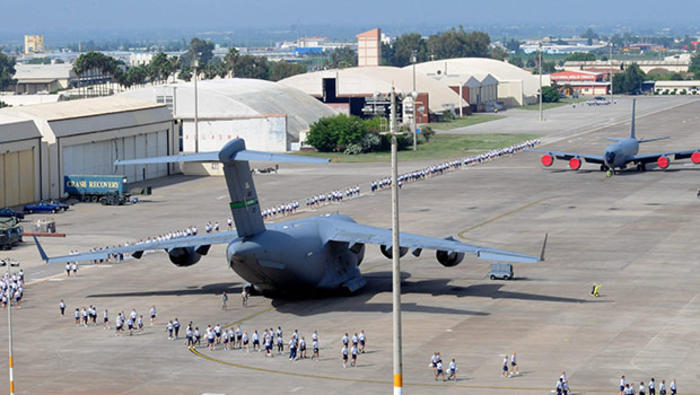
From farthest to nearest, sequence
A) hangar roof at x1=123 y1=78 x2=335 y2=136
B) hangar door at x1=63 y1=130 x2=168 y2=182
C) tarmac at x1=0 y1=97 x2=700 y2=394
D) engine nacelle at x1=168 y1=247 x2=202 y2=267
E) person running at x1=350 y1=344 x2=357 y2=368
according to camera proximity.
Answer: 1. hangar roof at x1=123 y1=78 x2=335 y2=136
2. hangar door at x1=63 y1=130 x2=168 y2=182
3. engine nacelle at x1=168 y1=247 x2=202 y2=267
4. person running at x1=350 y1=344 x2=357 y2=368
5. tarmac at x1=0 y1=97 x2=700 y2=394

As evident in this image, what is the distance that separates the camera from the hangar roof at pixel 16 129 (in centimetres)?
11256

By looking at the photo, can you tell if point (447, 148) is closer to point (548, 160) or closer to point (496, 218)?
point (548, 160)

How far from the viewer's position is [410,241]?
65.2 m

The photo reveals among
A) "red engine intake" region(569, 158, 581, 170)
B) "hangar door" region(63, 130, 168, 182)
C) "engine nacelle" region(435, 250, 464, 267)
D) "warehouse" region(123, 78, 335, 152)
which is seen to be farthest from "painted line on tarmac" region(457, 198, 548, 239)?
"warehouse" region(123, 78, 335, 152)

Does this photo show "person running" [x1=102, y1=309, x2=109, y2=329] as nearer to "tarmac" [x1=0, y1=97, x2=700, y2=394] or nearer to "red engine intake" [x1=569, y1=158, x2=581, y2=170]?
"tarmac" [x1=0, y1=97, x2=700, y2=394]

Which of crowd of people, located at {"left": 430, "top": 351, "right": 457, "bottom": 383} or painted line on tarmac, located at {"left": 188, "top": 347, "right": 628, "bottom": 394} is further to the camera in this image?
crowd of people, located at {"left": 430, "top": 351, "right": 457, "bottom": 383}

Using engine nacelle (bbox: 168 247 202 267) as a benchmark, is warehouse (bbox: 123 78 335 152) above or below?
above

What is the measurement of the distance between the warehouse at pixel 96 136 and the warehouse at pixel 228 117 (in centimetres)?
2472

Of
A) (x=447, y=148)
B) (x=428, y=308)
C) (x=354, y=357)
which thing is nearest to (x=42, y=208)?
(x=428, y=308)

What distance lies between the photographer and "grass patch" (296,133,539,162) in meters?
162

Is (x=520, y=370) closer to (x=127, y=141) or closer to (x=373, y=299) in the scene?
(x=373, y=299)

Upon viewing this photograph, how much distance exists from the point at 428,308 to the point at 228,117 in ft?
368

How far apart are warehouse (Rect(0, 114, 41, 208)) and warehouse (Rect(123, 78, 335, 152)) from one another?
176ft

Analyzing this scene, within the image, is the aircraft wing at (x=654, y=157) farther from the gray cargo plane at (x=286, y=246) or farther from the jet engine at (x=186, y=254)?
the jet engine at (x=186, y=254)
